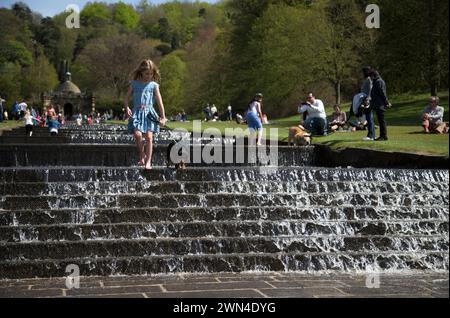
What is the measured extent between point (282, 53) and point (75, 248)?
4415 centimetres

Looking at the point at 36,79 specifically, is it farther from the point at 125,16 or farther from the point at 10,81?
the point at 125,16

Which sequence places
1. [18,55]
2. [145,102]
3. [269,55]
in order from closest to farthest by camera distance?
[145,102] → [269,55] → [18,55]

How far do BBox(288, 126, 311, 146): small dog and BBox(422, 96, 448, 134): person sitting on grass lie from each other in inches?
146

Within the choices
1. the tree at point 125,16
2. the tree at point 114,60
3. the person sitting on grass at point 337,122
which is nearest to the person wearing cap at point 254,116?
the person sitting on grass at point 337,122

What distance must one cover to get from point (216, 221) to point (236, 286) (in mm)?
2077

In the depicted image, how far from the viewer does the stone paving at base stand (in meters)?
6.04

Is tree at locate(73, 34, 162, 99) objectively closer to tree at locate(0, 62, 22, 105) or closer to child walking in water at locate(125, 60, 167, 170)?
tree at locate(0, 62, 22, 105)

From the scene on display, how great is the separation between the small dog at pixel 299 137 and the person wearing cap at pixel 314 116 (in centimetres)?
79

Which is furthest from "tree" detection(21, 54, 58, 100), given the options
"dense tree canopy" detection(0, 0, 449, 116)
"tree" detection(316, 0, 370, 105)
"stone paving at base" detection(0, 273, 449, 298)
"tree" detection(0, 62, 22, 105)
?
"stone paving at base" detection(0, 273, 449, 298)

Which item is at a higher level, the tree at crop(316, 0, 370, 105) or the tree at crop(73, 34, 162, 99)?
Result: the tree at crop(73, 34, 162, 99)

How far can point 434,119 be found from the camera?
707 inches

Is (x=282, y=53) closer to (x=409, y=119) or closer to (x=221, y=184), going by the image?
(x=409, y=119)

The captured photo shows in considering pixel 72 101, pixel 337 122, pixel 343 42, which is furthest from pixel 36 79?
pixel 337 122
